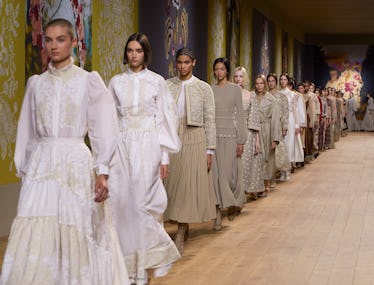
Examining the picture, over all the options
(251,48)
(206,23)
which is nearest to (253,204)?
(206,23)

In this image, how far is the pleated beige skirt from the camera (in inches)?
276

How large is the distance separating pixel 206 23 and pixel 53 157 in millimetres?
10862

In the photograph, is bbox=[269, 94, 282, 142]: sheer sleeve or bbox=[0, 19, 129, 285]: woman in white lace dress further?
bbox=[269, 94, 282, 142]: sheer sleeve

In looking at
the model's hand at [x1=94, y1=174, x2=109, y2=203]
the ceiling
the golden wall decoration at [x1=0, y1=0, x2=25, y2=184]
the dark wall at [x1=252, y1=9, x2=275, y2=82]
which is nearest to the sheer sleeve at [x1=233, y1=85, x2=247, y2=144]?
the golden wall decoration at [x1=0, y1=0, x2=25, y2=184]

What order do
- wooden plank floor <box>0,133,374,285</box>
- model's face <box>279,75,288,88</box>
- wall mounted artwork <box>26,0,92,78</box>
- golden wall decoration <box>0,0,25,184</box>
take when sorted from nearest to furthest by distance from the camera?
wooden plank floor <box>0,133,374,285</box> → golden wall decoration <box>0,0,25,184</box> → wall mounted artwork <box>26,0,92,78</box> → model's face <box>279,75,288,88</box>

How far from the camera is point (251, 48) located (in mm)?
20078

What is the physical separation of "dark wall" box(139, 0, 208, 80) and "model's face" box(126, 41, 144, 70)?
5.01m

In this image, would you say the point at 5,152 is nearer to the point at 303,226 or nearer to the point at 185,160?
the point at 185,160

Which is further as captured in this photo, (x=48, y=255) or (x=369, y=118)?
(x=369, y=118)

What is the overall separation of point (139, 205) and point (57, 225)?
1546mm

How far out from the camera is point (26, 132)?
393cm

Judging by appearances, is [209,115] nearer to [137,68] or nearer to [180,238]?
[180,238]

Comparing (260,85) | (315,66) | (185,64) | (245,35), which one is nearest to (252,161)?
(260,85)

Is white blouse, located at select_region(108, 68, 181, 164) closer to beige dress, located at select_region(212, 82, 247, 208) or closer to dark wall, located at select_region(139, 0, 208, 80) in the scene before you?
beige dress, located at select_region(212, 82, 247, 208)
